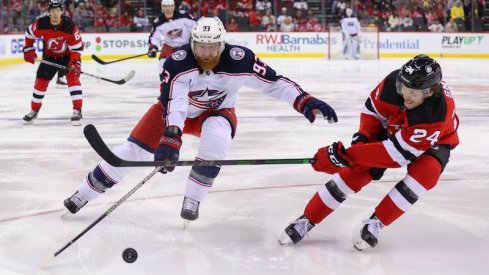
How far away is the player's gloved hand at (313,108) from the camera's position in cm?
345

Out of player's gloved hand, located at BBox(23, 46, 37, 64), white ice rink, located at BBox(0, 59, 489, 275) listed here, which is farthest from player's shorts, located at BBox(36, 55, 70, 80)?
white ice rink, located at BBox(0, 59, 489, 275)

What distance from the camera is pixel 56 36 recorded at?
7.38 m

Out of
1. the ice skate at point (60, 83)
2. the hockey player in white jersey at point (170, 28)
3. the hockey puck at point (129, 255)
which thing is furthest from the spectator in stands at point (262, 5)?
the hockey puck at point (129, 255)

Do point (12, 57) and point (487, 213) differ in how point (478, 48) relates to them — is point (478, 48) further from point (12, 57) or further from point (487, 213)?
point (487, 213)

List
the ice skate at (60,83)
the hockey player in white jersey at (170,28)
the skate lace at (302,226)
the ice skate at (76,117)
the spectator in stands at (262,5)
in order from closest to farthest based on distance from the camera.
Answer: the skate lace at (302,226) → the ice skate at (76,117) → the hockey player in white jersey at (170,28) → the ice skate at (60,83) → the spectator in stands at (262,5)

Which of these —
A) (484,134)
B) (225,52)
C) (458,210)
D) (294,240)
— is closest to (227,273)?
(294,240)

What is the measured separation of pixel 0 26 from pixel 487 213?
490 inches

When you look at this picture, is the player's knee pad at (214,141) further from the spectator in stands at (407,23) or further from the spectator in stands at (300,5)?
the spectator in stands at (300,5)

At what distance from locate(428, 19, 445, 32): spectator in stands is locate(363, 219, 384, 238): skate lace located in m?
15.0

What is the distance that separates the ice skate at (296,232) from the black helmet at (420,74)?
2.32 ft

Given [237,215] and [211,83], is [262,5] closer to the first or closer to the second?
[237,215]

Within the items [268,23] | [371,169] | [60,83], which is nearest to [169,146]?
[371,169]

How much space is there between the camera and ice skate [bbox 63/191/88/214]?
3.86 metres

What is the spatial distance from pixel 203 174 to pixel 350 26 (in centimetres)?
1404
